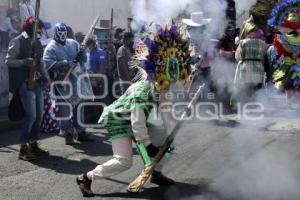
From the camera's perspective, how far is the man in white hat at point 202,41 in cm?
800

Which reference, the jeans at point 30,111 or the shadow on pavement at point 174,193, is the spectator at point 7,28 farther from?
the shadow on pavement at point 174,193

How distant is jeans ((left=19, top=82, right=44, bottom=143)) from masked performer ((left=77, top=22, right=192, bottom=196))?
170 centimetres

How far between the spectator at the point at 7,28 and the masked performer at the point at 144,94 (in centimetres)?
520

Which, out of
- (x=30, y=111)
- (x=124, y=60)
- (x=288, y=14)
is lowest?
(x=30, y=111)

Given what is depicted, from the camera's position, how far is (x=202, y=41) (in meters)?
9.00

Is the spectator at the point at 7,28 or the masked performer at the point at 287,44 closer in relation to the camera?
the masked performer at the point at 287,44

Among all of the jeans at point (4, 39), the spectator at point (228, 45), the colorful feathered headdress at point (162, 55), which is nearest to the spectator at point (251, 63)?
the spectator at point (228, 45)

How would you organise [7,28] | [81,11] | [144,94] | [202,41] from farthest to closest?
[81,11] < [7,28] < [202,41] < [144,94]

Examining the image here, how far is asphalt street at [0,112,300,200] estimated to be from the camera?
4.86 meters

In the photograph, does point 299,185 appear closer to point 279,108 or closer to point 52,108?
point 279,108

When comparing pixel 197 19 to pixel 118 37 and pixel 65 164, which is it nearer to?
pixel 118 37

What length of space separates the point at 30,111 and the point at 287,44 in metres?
3.23

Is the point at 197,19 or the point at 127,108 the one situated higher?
the point at 197,19

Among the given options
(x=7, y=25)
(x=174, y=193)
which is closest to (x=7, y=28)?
(x=7, y=25)
